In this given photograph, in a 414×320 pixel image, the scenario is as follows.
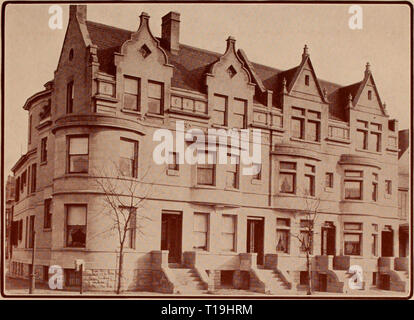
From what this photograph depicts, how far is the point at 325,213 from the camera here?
19312 mm

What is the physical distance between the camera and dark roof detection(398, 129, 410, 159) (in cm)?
1748

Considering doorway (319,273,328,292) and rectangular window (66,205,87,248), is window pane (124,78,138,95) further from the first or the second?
doorway (319,273,328,292)

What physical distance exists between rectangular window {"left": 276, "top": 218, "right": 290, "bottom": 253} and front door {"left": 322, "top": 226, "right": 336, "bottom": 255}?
111cm

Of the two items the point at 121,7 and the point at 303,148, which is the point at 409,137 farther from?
the point at 121,7

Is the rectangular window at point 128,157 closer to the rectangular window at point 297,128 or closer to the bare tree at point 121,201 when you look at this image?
the bare tree at point 121,201

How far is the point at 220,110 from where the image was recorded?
741 inches

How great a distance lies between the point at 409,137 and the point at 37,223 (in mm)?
10402

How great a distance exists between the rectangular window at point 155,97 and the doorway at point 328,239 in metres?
6.39

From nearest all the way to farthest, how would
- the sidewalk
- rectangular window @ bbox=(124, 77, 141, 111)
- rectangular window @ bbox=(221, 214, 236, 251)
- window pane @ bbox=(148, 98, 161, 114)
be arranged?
the sidewalk
rectangular window @ bbox=(124, 77, 141, 111)
window pane @ bbox=(148, 98, 161, 114)
rectangular window @ bbox=(221, 214, 236, 251)

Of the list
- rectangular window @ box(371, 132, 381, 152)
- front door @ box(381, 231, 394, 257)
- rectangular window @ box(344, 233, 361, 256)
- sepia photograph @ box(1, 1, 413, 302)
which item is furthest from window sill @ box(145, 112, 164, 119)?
front door @ box(381, 231, 394, 257)

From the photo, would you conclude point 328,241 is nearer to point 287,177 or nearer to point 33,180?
point 287,177

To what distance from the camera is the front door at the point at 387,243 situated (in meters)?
18.6
